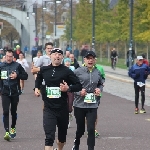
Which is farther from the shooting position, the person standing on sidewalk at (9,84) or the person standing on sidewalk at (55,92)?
the person standing on sidewalk at (9,84)

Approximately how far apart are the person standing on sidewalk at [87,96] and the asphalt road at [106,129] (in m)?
0.97

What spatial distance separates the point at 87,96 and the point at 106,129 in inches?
158

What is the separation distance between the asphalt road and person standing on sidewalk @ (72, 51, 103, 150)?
38.2 inches

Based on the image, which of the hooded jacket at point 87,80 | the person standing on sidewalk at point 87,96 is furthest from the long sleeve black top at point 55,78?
the hooded jacket at point 87,80

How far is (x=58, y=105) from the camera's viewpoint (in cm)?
1013

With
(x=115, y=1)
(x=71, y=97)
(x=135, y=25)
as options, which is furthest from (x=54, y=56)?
(x=115, y=1)

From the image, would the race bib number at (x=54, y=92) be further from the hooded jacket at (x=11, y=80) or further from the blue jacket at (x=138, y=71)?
the blue jacket at (x=138, y=71)

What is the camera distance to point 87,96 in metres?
11.4

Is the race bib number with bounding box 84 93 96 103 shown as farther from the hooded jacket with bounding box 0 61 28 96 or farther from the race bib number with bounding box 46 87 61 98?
the hooded jacket with bounding box 0 61 28 96

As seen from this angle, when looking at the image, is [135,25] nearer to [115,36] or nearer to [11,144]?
[115,36]

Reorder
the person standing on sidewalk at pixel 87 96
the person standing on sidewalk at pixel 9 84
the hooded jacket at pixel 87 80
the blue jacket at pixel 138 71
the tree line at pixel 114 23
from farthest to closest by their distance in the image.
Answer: the tree line at pixel 114 23 → the blue jacket at pixel 138 71 → the person standing on sidewalk at pixel 9 84 → the hooded jacket at pixel 87 80 → the person standing on sidewalk at pixel 87 96

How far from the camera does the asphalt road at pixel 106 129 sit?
12688mm

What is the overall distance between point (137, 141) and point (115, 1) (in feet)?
154

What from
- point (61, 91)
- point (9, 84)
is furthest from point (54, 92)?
point (9, 84)
